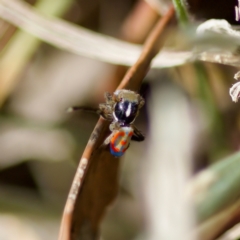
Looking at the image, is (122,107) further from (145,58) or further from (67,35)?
(67,35)

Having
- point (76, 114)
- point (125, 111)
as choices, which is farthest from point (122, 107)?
point (76, 114)

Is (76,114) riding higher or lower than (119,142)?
higher

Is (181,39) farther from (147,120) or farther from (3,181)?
(3,181)

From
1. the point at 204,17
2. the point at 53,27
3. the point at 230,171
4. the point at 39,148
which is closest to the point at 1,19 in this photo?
the point at 53,27

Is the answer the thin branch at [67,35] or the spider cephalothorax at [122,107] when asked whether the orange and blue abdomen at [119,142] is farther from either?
the thin branch at [67,35]

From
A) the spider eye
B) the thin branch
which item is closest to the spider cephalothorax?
the spider eye

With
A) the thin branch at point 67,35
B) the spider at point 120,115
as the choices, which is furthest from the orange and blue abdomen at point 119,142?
the thin branch at point 67,35
